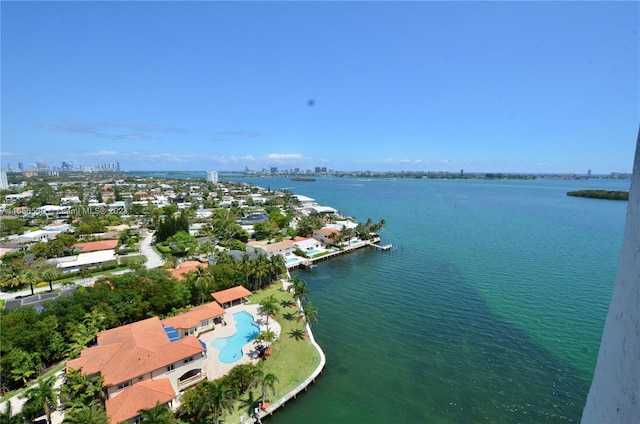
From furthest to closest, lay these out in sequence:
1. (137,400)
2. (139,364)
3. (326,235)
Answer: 1. (326,235)
2. (139,364)
3. (137,400)

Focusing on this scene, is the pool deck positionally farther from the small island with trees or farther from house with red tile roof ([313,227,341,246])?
the small island with trees

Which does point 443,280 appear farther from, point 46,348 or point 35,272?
point 35,272

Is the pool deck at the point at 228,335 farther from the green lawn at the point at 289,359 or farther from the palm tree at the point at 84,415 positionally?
the palm tree at the point at 84,415

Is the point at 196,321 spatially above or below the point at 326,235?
below

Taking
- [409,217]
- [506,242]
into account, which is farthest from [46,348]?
[409,217]

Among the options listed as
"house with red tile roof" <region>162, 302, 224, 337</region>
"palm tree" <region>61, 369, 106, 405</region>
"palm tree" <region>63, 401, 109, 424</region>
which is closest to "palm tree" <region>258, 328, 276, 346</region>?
"house with red tile roof" <region>162, 302, 224, 337</region>

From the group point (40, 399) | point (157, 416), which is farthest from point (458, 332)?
point (40, 399)

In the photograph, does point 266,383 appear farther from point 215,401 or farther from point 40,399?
point 40,399

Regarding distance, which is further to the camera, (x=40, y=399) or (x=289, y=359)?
(x=289, y=359)
